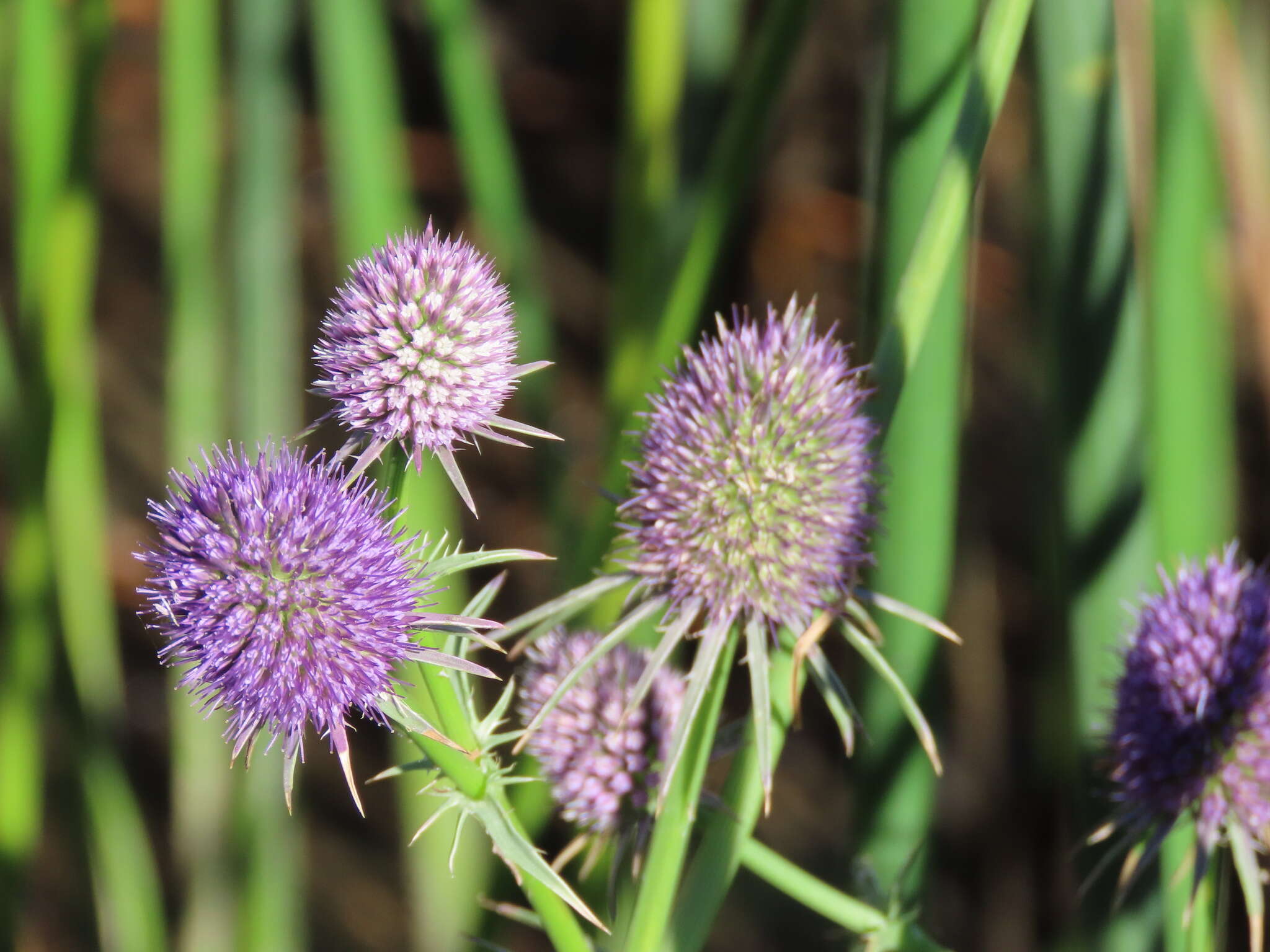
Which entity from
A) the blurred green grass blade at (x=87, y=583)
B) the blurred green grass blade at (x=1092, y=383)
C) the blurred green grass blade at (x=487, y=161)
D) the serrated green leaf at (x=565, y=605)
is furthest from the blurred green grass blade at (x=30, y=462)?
the blurred green grass blade at (x=1092, y=383)

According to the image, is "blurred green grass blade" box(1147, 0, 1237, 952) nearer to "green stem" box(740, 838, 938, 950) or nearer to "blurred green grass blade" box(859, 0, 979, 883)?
"blurred green grass blade" box(859, 0, 979, 883)

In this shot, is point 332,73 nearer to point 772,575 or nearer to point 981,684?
point 772,575

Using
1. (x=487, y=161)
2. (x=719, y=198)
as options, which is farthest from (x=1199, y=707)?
(x=487, y=161)

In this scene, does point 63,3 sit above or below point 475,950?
above

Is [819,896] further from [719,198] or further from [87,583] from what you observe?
[87,583]

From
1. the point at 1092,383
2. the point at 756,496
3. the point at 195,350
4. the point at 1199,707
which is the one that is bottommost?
the point at 1199,707

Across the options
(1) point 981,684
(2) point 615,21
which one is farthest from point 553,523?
(2) point 615,21
